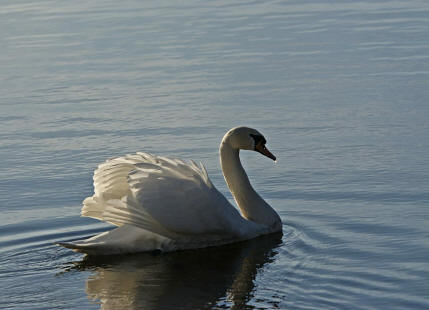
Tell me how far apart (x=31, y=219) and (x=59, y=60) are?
27.5 ft

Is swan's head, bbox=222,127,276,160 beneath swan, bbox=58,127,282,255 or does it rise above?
above

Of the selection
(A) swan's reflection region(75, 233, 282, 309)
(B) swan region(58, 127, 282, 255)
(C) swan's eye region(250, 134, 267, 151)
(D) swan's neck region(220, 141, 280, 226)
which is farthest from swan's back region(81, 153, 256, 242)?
(C) swan's eye region(250, 134, 267, 151)

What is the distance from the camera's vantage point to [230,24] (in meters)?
19.9

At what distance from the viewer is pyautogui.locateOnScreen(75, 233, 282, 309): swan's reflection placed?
7402mm

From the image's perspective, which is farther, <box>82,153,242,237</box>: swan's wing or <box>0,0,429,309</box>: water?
<box>82,153,242,237</box>: swan's wing

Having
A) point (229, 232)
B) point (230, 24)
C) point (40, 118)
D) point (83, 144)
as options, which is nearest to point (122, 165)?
point (229, 232)

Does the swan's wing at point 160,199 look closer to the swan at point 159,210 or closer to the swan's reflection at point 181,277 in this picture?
the swan at point 159,210

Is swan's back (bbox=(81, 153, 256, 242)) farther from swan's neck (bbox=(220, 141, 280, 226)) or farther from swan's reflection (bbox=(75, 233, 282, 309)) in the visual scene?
swan's neck (bbox=(220, 141, 280, 226))

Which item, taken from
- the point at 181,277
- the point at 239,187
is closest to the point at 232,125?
the point at 239,187

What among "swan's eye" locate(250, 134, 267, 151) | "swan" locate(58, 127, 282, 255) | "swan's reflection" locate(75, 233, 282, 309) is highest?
"swan's eye" locate(250, 134, 267, 151)

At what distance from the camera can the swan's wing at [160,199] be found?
8.59m

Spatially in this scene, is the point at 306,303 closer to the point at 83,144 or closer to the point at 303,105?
the point at 83,144

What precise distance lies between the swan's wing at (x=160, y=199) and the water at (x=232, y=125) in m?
0.28

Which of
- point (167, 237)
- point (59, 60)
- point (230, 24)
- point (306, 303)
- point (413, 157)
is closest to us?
point (306, 303)
